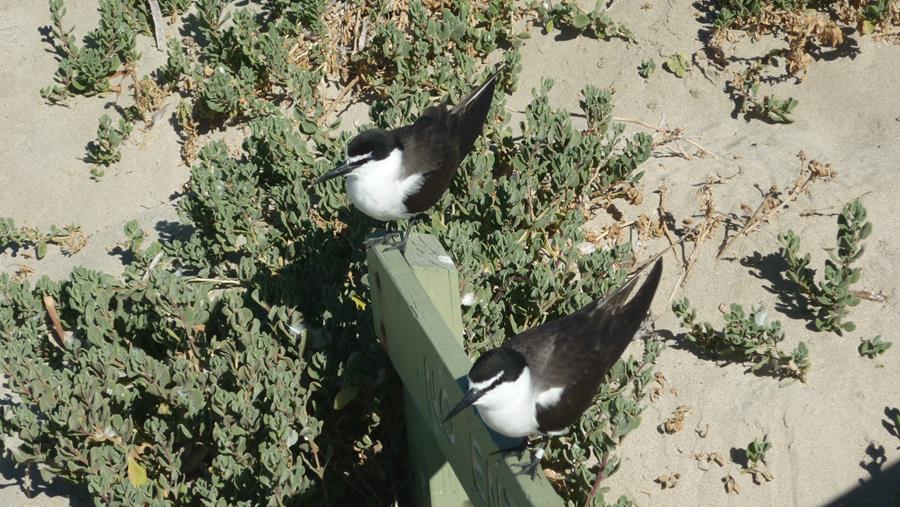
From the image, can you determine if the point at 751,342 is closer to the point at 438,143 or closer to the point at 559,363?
the point at 559,363

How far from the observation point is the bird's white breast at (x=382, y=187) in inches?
183

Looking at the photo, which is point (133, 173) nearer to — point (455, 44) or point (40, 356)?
point (40, 356)

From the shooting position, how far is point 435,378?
3.23m

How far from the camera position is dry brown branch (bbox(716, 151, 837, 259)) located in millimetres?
5633

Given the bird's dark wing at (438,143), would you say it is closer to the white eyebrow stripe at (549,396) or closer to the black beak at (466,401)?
the white eyebrow stripe at (549,396)

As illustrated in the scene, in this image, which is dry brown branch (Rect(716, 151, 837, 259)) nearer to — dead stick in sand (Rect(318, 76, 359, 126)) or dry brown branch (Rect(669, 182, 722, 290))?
dry brown branch (Rect(669, 182, 722, 290))

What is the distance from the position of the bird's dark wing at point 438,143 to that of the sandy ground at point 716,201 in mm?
1342

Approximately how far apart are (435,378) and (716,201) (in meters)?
3.15

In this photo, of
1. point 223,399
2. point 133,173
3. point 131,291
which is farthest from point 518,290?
point 133,173

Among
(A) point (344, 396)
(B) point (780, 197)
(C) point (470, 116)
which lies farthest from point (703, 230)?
(A) point (344, 396)

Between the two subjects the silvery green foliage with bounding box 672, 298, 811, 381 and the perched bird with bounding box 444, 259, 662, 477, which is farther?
the silvery green foliage with bounding box 672, 298, 811, 381

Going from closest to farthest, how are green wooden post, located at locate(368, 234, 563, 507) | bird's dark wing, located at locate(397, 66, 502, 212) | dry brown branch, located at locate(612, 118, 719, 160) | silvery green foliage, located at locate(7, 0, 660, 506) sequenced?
green wooden post, located at locate(368, 234, 563, 507)
silvery green foliage, located at locate(7, 0, 660, 506)
bird's dark wing, located at locate(397, 66, 502, 212)
dry brown branch, located at locate(612, 118, 719, 160)

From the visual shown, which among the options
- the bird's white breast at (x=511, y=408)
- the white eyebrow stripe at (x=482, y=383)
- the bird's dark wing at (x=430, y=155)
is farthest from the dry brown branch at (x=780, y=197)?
the white eyebrow stripe at (x=482, y=383)

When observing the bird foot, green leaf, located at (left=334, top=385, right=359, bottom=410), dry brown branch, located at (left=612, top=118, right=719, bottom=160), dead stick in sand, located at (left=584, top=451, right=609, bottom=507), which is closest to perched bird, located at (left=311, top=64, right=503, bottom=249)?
the bird foot
